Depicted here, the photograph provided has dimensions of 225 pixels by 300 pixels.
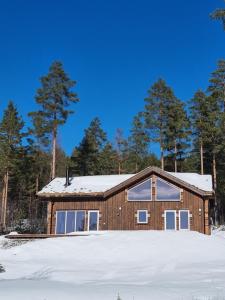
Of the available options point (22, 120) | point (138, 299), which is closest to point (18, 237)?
point (138, 299)

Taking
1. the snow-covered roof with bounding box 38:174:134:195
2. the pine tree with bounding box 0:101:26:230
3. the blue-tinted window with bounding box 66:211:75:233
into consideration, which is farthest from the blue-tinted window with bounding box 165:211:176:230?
the pine tree with bounding box 0:101:26:230

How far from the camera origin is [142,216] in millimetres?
28938

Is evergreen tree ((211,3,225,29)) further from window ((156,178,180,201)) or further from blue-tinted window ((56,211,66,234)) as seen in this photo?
blue-tinted window ((56,211,66,234))

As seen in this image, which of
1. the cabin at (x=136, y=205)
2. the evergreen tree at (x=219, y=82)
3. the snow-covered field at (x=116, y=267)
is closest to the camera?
the snow-covered field at (x=116, y=267)

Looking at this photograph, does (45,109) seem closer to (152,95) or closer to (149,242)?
(152,95)

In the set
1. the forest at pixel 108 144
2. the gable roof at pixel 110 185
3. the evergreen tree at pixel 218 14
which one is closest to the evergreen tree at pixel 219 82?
the forest at pixel 108 144

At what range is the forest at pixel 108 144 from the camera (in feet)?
143

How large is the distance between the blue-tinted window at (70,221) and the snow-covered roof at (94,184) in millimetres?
1569

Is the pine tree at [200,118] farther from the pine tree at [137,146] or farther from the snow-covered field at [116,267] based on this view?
the snow-covered field at [116,267]

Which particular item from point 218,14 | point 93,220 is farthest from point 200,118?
point 218,14

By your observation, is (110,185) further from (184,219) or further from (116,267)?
(116,267)

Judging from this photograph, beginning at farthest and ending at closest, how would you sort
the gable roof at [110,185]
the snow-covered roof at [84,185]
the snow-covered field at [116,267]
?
the snow-covered roof at [84,185] < the gable roof at [110,185] < the snow-covered field at [116,267]

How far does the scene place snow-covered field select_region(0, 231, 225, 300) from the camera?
9.57 meters

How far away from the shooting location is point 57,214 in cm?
2998
